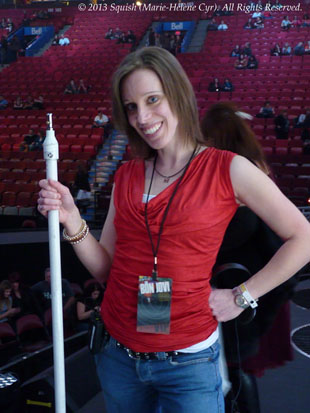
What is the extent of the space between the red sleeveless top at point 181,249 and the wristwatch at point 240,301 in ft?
0.24

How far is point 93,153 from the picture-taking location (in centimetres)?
953

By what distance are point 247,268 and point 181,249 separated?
38 cm

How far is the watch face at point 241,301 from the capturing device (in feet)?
3.69

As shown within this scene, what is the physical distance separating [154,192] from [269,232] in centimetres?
35

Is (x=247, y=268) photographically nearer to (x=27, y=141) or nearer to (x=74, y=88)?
(x=27, y=141)

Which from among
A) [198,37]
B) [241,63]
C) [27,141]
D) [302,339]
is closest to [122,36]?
[198,37]

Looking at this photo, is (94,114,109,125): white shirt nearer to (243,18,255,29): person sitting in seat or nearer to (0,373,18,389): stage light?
(243,18,255,29): person sitting in seat

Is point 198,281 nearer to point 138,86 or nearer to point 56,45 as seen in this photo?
point 138,86

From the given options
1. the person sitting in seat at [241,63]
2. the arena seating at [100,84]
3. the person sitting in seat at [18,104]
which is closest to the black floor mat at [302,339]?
the arena seating at [100,84]

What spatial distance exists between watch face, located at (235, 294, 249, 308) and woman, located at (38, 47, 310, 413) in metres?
0.01

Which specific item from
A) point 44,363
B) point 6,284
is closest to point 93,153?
point 6,284

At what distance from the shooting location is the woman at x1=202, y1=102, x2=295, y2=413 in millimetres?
1287

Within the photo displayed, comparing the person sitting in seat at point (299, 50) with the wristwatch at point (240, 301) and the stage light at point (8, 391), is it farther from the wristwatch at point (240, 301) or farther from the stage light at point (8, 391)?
the wristwatch at point (240, 301)

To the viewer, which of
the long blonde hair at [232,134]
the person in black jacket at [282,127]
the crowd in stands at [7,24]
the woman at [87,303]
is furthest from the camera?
the crowd in stands at [7,24]
